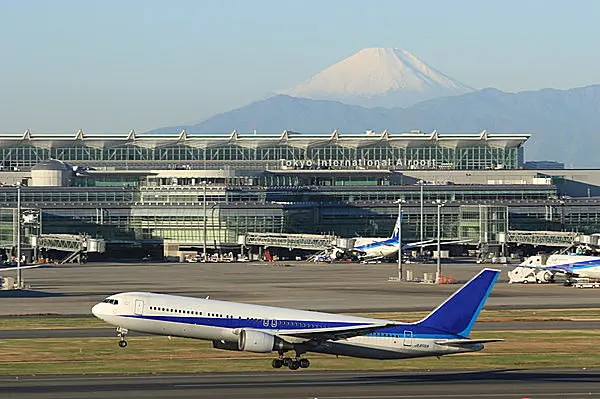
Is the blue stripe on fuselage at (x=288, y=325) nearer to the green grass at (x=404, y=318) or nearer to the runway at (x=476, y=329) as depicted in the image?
the runway at (x=476, y=329)

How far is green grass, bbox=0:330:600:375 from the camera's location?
255 feet

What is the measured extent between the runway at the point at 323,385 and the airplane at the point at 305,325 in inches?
78.4

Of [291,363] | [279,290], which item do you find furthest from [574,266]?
[291,363]

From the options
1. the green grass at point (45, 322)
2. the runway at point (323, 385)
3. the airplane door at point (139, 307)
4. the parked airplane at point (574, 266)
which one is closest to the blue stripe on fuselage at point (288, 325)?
the airplane door at point (139, 307)

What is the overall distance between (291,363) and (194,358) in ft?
40.4

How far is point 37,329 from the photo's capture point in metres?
102

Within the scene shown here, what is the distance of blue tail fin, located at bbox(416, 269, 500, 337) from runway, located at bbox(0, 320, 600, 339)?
28.9 meters

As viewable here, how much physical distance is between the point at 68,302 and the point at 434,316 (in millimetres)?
68469

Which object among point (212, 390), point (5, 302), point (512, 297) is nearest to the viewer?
point (212, 390)

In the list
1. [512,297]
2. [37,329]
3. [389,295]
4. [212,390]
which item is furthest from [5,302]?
[212,390]

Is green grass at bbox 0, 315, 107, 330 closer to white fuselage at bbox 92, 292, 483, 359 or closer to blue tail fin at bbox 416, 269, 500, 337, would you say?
white fuselage at bbox 92, 292, 483, 359

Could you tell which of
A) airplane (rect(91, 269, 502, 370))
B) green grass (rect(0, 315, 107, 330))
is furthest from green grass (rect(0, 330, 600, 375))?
green grass (rect(0, 315, 107, 330))

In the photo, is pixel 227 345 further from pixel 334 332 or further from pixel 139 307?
pixel 334 332

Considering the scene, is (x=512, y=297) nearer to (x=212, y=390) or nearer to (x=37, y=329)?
(x=37, y=329)
